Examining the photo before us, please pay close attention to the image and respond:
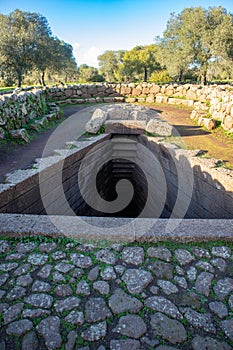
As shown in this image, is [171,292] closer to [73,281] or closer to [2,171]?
[73,281]

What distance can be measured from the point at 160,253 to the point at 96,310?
2.90 ft

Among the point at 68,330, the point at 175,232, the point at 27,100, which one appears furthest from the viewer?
the point at 27,100

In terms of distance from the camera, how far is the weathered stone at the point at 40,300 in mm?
1915

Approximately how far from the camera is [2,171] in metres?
4.34

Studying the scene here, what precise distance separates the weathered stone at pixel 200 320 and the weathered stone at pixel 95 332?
2.16ft

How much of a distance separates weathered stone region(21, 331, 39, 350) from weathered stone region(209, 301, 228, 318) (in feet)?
4.49

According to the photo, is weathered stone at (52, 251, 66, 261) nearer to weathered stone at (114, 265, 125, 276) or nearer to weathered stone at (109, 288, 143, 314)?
weathered stone at (114, 265, 125, 276)

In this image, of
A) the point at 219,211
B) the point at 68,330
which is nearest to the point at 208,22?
the point at 219,211

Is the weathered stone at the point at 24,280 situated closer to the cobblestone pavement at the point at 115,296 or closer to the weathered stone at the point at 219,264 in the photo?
the cobblestone pavement at the point at 115,296

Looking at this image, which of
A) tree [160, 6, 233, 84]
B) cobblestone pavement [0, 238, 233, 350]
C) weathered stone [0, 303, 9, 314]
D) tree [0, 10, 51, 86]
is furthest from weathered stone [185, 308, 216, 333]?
tree [160, 6, 233, 84]

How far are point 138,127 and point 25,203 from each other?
4095 mm

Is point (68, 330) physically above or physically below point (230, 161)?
below

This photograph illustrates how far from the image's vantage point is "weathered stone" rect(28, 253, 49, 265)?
235cm

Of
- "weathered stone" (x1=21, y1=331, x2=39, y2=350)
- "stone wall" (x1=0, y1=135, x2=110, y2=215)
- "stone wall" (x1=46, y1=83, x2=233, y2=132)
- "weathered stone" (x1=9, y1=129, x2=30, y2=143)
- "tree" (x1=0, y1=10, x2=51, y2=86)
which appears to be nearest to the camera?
"weathered stone" (x1=21, y1=331, x2=39, y2=350)
